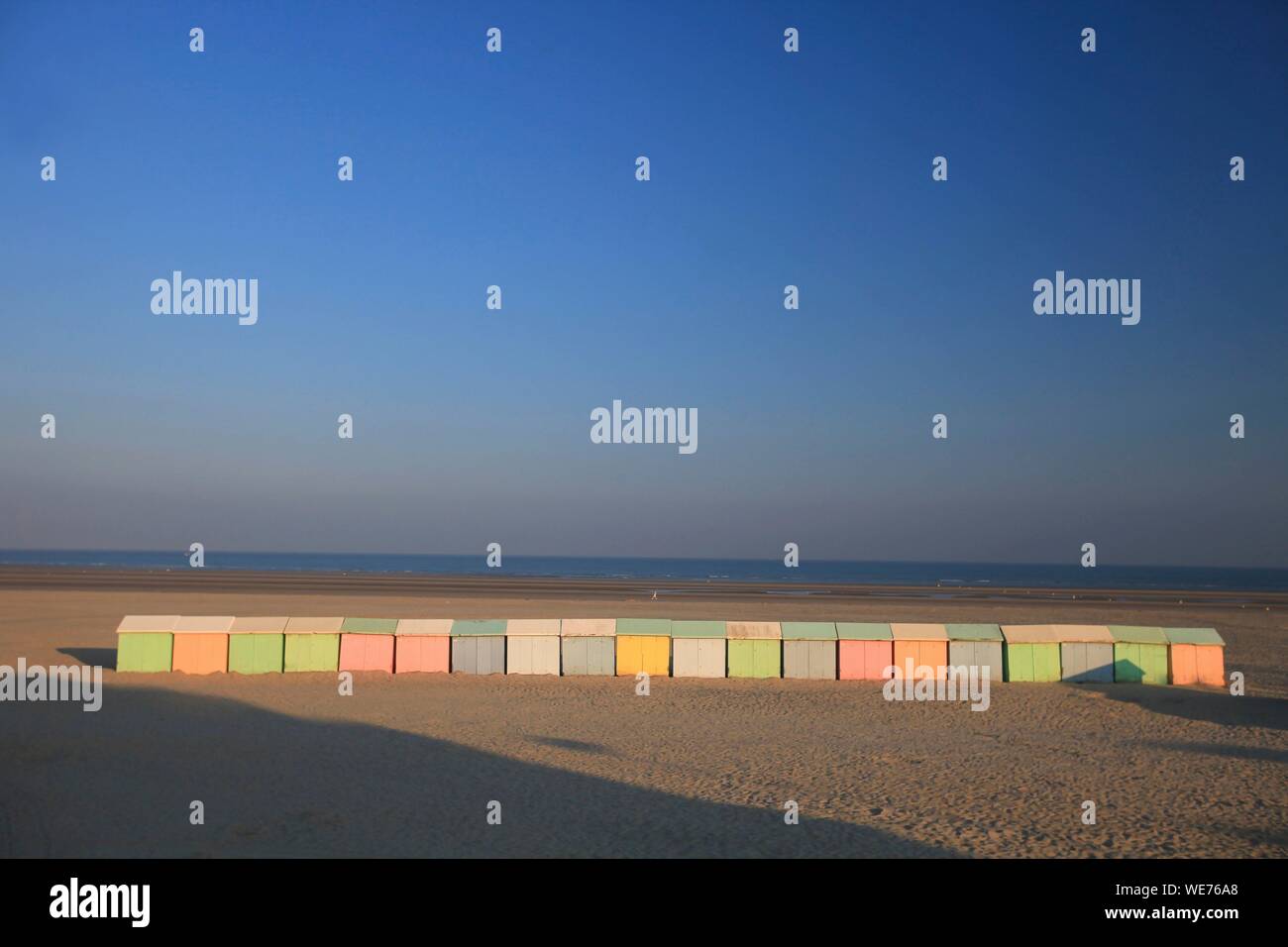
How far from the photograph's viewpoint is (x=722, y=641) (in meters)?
24.6

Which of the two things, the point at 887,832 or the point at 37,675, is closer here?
the point at 887,832

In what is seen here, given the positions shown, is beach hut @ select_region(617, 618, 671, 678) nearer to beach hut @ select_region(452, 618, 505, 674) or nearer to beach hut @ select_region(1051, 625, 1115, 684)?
beach hut @ select_region(452, 618, 505, 674)

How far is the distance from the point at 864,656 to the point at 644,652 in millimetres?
5679

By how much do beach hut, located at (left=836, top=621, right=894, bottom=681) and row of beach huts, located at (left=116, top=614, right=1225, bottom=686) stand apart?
1.0 inches

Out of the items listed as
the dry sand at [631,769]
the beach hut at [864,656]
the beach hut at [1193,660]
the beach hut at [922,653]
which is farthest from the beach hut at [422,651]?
the beach hut at [1193,660]

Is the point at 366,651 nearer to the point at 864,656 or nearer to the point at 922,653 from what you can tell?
the point at 864,656


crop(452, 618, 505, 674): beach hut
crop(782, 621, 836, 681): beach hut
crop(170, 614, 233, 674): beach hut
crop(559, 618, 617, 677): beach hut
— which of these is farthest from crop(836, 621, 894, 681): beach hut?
crop(170, 614, 233, 674): beach hut

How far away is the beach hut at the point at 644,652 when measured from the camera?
24656mm

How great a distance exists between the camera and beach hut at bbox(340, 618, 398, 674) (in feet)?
80.8

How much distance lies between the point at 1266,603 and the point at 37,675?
65624 millimetres

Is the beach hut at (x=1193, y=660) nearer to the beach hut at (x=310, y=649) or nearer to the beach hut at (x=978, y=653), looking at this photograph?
the beach hut at (x=978, y=653)

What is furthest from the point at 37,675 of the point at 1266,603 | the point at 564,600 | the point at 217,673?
the point at 1266,603

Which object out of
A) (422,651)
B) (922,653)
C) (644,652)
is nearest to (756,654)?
(644,652)
